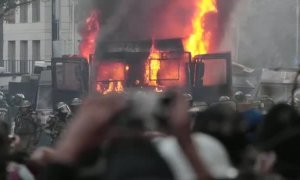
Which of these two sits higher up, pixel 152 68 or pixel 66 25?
pixel 66 25

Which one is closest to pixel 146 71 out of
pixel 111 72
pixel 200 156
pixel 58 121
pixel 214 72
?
pixel 111 72

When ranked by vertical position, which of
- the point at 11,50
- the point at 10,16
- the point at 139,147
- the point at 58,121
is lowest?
the point at 58,121

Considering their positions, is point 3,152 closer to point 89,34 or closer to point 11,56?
point 89,34

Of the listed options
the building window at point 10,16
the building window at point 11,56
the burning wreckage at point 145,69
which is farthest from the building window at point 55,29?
the burning wreckage at point 145,69

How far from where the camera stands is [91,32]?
2461cm

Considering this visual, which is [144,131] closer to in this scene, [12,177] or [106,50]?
[12,177]

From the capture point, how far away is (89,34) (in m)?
24.6

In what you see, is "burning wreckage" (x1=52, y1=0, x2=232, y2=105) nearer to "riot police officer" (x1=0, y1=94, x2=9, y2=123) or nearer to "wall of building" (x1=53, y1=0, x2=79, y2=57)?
"riot police officer" (x1=0, y1=94, x2=9, y2=123)

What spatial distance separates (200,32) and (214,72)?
10.2ft

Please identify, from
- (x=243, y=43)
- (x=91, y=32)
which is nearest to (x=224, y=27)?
(x=91, y=32)

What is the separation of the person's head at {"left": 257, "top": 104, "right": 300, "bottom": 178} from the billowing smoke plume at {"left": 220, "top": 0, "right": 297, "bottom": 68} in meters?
35.9

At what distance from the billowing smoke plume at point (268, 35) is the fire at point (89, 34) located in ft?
53.8

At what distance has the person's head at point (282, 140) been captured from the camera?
476 centimetres

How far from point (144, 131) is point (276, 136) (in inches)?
39.3
